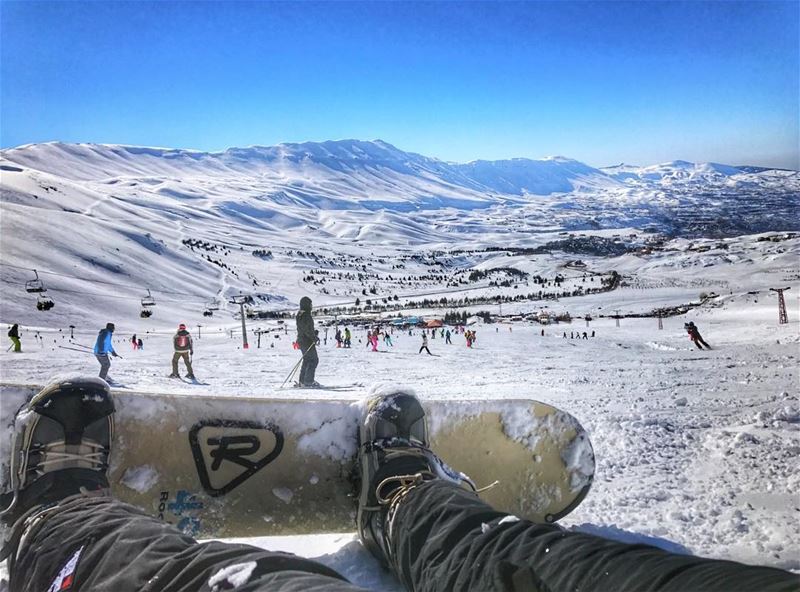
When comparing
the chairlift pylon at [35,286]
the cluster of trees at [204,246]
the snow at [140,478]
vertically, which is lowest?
the snow at [140,478]

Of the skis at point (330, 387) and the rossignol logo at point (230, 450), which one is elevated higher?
the rossignol logo at point (230, 450)

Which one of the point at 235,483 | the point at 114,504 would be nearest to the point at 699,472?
the point at 235,483

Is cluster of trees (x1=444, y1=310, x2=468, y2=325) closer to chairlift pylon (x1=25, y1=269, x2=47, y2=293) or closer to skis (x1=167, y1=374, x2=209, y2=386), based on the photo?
skis (x1=167, y1=374, x2=209, y2=386)

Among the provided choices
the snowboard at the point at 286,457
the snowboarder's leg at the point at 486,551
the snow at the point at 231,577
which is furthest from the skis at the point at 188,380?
the snow at the point at 231,577

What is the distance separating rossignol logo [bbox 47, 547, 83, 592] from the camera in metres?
1.36

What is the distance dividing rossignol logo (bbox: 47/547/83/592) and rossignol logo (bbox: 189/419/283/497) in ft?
3.66

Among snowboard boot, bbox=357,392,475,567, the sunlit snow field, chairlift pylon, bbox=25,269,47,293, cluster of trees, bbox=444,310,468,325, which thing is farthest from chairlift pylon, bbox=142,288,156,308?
snowboard boot, bbox=357,392,475,567

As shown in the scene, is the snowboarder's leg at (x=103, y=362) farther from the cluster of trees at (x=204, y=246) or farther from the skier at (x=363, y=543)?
the cluster of trees at (x=204, y=246)

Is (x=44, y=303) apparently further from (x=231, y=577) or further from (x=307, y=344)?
(x=231, y=577)

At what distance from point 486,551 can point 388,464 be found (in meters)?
0.94

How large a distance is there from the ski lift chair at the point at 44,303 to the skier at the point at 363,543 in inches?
1257

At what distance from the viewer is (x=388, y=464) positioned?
2244 millimetres

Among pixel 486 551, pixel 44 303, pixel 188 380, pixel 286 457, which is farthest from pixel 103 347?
pixel 44 303

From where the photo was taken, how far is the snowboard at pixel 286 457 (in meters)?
2.51
